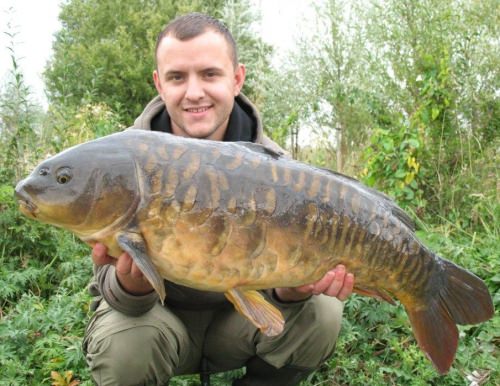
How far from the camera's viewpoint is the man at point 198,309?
1.82 metres

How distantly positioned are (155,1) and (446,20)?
17.5m

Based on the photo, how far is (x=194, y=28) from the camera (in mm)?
2117

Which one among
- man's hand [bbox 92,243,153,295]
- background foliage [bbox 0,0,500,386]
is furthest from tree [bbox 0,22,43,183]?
man's hand [bbox 92,243,153,295]

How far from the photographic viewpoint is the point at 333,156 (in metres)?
5.41

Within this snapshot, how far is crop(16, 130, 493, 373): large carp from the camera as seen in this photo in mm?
1387

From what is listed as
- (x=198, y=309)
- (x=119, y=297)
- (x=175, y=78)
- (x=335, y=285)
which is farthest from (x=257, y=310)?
(x=175, y=78)

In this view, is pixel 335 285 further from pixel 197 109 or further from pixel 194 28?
pixel 194 28

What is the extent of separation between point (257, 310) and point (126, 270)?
1.18ft

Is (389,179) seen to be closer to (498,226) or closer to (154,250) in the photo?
(498,226)

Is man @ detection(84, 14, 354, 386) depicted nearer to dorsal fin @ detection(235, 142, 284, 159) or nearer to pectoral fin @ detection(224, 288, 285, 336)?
pectoral fin @ detection(224, 288, 285, 336)

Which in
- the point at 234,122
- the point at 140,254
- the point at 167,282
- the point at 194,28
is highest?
the point at 194,28

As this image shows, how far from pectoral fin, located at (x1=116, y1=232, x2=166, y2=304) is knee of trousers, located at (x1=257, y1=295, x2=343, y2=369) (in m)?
0.70

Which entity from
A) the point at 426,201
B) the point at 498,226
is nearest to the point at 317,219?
the point at 498,226

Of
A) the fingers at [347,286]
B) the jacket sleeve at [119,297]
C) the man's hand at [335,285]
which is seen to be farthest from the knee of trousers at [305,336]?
the jacket sleeve at [119,297]
